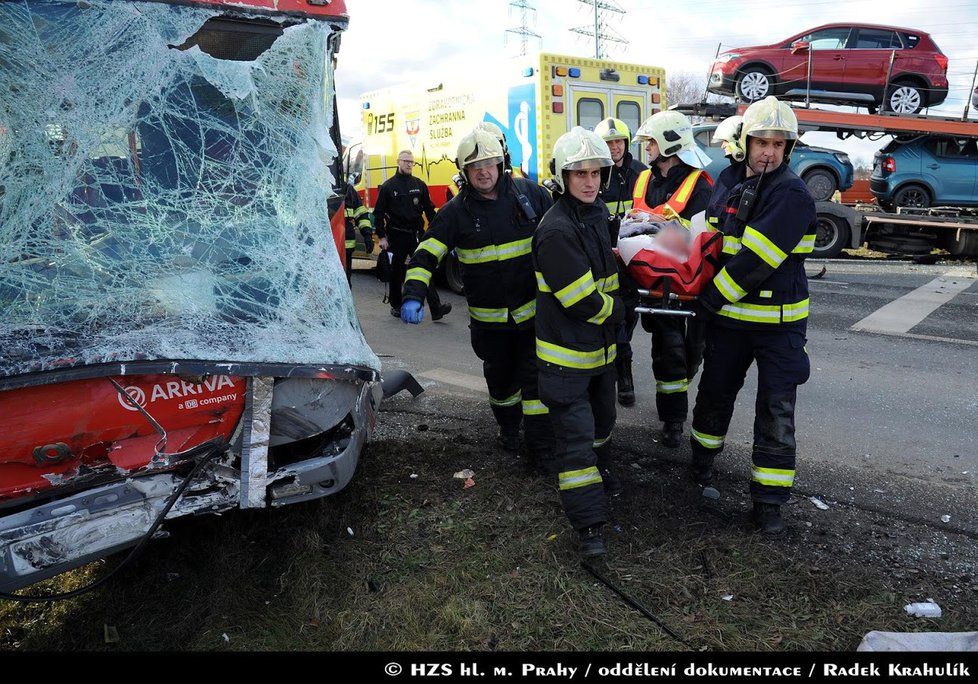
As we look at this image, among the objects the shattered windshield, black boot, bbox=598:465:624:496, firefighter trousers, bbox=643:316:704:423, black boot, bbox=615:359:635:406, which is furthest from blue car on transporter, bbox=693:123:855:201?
the shattered windshield

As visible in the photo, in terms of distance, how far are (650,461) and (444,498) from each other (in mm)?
1213

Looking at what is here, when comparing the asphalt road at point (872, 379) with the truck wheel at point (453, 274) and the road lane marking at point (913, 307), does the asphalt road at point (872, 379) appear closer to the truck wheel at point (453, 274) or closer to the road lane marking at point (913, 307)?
the road lane marking at point (913, 307)

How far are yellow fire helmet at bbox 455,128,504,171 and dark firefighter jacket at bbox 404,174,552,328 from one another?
19 centimetres

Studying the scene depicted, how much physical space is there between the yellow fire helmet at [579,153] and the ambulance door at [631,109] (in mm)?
6203

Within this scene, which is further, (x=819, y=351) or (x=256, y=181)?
(x=819, y=351)

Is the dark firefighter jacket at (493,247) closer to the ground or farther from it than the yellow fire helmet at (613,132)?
closer to the ground

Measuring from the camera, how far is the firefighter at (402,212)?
7730 millimetres

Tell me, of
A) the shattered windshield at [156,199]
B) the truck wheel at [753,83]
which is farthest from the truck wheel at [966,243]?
the shattered windshield at [156,199]

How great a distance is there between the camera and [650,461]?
161 inches

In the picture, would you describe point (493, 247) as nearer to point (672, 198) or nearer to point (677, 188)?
point (672, 198)

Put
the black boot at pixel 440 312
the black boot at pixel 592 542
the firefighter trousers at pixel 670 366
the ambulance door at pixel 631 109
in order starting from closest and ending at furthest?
→ the black boot at pixel 592 542 < the firefighter trousers at pixel 670 366 < the black boot at pixel 440 312 < the ambulance door at pixel 631 109

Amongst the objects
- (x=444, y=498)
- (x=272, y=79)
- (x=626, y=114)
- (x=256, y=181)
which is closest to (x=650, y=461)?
(x=444, y=498)

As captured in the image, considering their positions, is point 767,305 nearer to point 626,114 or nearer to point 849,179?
point 626,114

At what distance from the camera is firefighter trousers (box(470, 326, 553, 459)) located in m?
3.94
